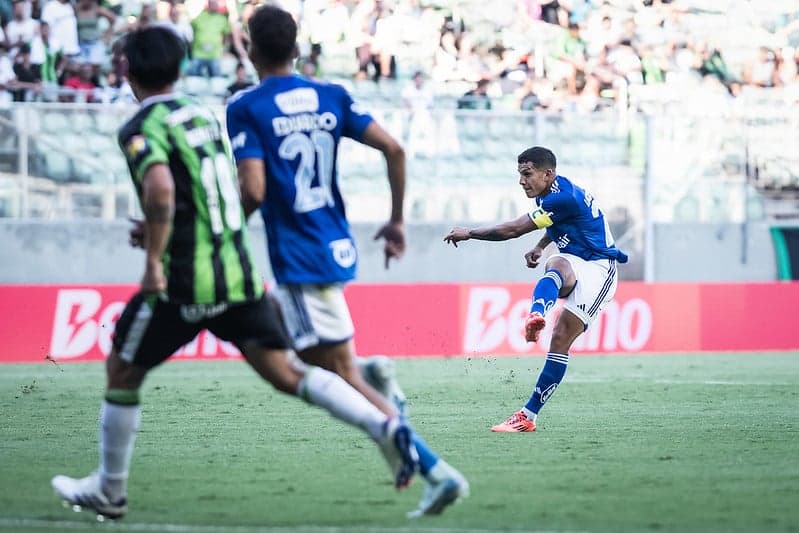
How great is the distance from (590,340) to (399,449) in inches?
576

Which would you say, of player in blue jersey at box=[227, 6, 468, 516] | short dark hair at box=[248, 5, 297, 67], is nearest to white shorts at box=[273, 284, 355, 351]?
player in blue jersey at box=[227, 6, 468, 516]

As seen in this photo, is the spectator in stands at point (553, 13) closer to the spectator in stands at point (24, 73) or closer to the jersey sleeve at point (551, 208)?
the spectator in stands at point (24, 73)

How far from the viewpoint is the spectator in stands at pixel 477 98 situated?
916 inches

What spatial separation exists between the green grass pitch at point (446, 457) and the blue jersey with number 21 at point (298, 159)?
116 cm

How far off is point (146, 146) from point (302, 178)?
2.70 ft

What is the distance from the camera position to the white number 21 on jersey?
Result: 6664 millimetres

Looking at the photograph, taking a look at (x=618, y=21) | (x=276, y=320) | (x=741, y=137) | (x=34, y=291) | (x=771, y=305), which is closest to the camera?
(x=276, y=320)

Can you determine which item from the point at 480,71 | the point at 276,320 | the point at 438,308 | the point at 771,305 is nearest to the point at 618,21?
the point at 480,71

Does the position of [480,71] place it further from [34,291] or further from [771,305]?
[34,291]

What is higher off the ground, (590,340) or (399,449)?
(399,449)

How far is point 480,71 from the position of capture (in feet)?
80.0

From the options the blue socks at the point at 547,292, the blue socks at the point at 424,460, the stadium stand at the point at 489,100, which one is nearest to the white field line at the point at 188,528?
the blue socks at the point at 424,460

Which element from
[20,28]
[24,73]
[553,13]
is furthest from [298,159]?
[553,13]

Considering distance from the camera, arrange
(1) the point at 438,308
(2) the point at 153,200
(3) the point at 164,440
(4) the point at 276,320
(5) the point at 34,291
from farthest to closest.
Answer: (1) the point at 438,308
(5) the point at 34,291
(3) the point at 164,440
(4) the point at 276,320
(2) the point at 153,200
